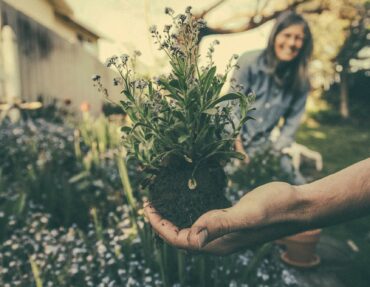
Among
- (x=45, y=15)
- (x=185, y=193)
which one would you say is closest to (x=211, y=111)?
(x=185, y=193)

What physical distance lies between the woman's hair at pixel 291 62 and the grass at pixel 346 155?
1.61 metres

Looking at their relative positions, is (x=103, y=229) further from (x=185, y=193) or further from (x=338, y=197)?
(x=338, y=197)

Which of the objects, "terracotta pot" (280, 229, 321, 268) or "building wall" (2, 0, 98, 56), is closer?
"terracotta pot" (280, 229, 321, 268)

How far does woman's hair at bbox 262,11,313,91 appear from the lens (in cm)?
383

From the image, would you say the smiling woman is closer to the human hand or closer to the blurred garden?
the blurred garden

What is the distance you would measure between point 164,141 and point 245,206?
43cm

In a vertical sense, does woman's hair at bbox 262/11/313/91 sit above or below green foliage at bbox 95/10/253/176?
above

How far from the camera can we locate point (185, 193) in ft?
4.98

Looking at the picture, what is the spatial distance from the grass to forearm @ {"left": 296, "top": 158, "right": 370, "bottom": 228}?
74.8 inches

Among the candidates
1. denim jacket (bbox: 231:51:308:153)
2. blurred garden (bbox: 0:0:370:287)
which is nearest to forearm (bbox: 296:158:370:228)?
blurred garden (bbox: 0:0:370:287)

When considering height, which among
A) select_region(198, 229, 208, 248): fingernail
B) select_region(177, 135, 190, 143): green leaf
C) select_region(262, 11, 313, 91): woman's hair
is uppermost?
select_region(262, 11, 313, 91): woman's hair

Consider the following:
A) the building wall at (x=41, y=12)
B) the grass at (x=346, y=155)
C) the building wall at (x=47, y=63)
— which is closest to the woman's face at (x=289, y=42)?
the grass at (x=346, y=155)

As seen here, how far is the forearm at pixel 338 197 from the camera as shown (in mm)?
1261

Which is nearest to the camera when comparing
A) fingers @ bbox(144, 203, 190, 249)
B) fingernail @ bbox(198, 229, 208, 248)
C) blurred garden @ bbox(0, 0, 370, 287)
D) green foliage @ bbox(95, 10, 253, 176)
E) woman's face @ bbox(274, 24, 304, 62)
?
fingernail @ bbox(198, 229, 208, 248)
